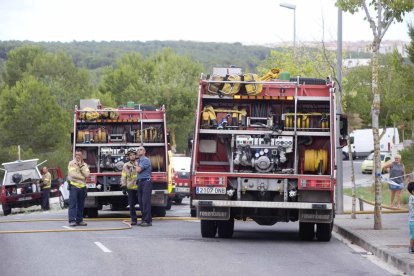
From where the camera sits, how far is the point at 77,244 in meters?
17.6

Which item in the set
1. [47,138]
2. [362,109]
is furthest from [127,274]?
[47,138]

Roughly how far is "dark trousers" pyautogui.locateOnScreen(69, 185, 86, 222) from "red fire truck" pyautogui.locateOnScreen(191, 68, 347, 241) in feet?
13.6

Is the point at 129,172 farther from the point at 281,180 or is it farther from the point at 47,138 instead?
the point at 47,138

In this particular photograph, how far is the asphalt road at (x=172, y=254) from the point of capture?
13820 mm

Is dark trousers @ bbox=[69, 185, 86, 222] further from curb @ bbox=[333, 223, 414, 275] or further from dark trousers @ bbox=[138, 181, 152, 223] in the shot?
curb @ bbox=[333, 223, 414, 275]

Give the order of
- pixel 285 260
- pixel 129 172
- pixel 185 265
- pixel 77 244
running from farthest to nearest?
pixel 129 172 < pixel 77 244 < pixel 285 260 < pixel 185 265

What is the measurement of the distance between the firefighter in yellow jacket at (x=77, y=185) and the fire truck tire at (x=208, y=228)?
161 inches

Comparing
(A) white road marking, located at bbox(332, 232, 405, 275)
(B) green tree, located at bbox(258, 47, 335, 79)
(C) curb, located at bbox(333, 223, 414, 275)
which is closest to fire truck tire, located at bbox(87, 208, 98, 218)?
(C) curb, located at bbox(333, 223, 414, 275)

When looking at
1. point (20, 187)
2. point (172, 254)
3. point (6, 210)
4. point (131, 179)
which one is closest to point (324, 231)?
point (172, 254)

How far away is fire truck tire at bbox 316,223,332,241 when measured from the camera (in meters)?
19.2

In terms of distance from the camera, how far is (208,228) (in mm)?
19625

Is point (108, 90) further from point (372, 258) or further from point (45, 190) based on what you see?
point (372, 258)

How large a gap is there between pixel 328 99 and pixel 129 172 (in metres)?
6.11

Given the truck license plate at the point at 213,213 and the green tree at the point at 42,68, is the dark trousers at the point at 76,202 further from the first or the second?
the green tree at the point at 42,68
